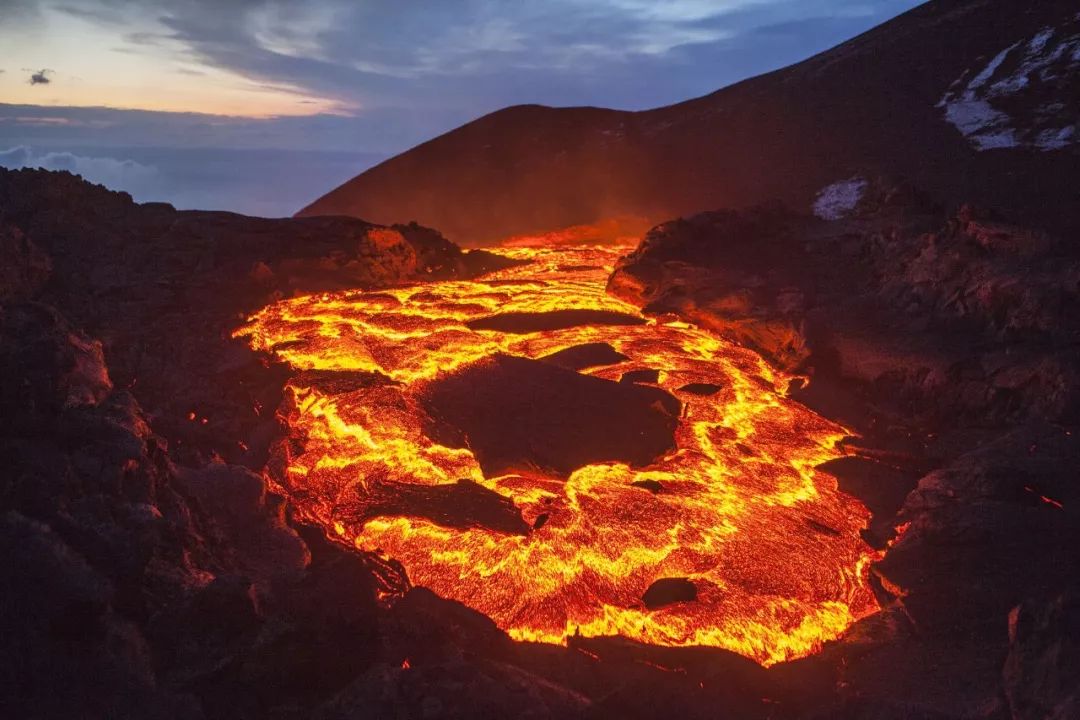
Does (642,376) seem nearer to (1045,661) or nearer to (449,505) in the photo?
(449,505)

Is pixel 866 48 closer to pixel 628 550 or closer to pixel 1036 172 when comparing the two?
pixel 1036 172

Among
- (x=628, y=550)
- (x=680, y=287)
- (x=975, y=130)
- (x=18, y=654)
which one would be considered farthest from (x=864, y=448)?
(x=975, y=130)

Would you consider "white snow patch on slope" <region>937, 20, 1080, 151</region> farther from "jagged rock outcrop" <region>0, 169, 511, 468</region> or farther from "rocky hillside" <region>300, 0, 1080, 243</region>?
"jagged rock outcrop" <region>0, 169, 511, 468</region>

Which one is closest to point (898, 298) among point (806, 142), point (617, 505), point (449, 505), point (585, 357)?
point (585, 357)

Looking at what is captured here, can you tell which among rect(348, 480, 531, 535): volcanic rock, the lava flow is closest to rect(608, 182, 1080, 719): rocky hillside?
the lava flow

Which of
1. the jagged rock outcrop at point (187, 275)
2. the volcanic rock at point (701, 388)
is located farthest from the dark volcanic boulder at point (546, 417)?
the jagged rock outcrop at point (187, 275)

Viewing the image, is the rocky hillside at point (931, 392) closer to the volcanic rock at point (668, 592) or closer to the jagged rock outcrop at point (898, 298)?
the jagged rock outcrop at point (898, 298)
